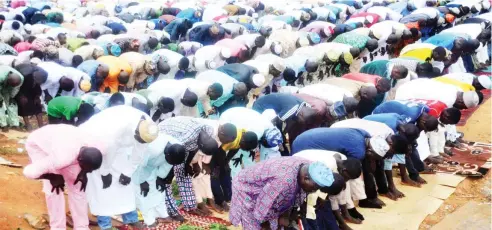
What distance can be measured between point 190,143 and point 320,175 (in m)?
1.68

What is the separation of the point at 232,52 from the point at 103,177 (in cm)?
551

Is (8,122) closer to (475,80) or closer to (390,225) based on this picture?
(390,225)

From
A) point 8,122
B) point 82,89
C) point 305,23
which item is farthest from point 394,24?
point 8,122

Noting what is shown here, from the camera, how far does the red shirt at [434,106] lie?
305 inches

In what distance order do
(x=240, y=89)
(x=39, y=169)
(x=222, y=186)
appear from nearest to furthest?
(x=39, y=169), (x=222, y=186), (x=240, y=89)

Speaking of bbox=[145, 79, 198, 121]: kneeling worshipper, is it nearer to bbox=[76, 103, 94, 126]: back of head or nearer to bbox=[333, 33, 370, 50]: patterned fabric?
bbox=[76, 103, 94, 126]: back of head

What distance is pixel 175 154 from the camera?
5.88m

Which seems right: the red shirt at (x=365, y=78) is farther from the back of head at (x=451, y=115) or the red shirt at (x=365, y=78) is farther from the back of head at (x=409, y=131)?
the back of head at (x=409, y=131)

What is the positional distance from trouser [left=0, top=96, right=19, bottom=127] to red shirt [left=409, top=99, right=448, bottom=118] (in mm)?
5197

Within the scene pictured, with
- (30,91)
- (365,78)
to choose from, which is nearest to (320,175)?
(365,78)

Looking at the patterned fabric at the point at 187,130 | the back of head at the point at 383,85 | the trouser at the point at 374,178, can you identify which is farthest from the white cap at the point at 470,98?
the patterned fabric at the point at 187,130

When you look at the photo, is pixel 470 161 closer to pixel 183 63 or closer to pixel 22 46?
pixel 183 63

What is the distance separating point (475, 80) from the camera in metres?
9.12

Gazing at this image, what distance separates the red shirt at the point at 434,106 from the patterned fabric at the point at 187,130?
296cm
